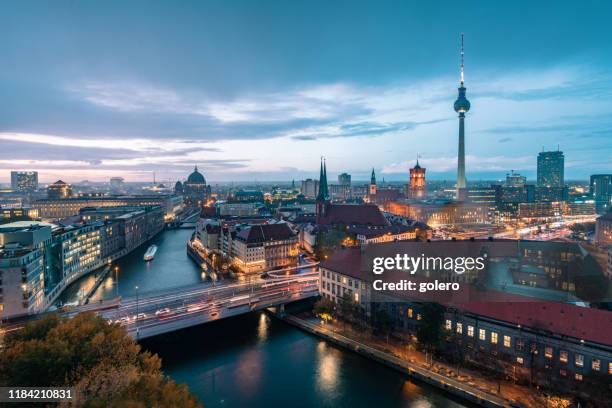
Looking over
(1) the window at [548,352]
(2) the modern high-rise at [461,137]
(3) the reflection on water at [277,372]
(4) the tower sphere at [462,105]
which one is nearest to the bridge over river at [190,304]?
(3) the reflection on water at [277,372]

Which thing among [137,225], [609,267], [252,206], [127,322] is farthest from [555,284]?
[252,206]

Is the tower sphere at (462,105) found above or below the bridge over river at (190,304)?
above

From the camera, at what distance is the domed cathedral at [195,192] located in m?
141

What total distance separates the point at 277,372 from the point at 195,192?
139 metres

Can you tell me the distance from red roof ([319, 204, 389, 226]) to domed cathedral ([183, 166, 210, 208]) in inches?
3461

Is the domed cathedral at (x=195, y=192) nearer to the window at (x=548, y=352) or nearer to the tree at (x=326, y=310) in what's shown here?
the tree at (x=326, y=310)

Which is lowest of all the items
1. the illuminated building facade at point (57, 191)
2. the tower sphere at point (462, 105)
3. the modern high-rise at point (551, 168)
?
the illuminated building facade at point (57, 191)

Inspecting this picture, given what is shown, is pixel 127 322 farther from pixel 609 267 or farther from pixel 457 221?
pixel 457 221

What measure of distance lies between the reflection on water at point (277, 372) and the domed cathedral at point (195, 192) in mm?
117753

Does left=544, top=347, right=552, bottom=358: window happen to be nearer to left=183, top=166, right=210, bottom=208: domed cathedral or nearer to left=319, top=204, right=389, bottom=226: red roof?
left=319, top=204, right=389, bottom=226: red roof

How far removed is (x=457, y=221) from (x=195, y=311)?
Answer: 7333 centimetres

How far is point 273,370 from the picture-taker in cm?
2077

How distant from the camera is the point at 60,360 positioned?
12.6 metres

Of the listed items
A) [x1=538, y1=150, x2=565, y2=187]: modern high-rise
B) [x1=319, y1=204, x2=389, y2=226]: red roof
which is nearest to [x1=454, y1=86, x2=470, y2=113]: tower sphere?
[x1=319, y1=204, x2=389, y2=226]: red roof
